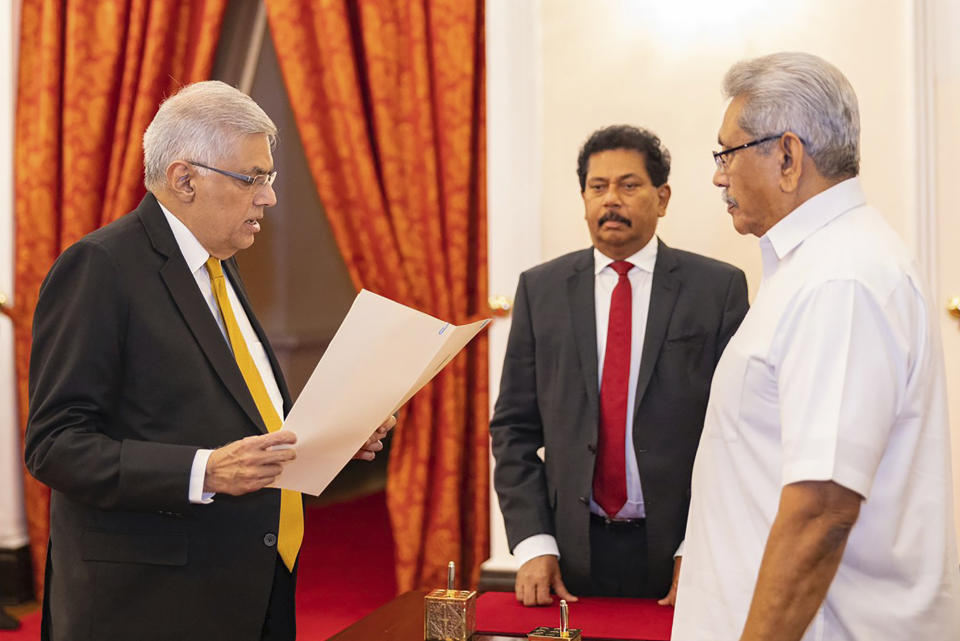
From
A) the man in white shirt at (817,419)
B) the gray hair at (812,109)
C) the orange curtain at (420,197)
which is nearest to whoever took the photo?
the man in white shirt at (817,419)

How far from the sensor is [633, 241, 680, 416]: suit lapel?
2.59 m

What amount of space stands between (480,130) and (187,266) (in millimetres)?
2118


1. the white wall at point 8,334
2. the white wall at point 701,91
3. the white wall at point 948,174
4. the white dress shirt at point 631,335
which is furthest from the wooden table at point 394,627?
the white wall at point 8,334

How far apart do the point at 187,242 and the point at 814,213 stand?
1.25 m

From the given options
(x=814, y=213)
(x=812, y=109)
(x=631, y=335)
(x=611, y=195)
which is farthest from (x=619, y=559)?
(x=812, y=109)

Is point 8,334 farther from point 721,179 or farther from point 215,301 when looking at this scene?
point 721,179

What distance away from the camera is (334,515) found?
5770 mm

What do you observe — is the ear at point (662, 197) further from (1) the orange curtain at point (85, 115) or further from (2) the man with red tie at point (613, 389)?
(1) the orange curtain at point (85, 115)

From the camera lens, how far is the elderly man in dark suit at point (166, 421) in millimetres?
1782

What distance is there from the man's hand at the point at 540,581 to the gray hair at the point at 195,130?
1.19m

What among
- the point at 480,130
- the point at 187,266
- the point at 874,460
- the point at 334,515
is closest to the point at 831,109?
the point at 874,460

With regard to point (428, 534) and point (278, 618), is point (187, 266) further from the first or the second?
point (428, 534)

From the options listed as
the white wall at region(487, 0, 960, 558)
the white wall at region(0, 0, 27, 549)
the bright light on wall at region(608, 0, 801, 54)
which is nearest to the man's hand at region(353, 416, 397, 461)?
the white wall at region(487, 0, 960, 558)

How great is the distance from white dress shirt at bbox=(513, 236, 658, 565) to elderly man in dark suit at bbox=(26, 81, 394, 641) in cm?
71
